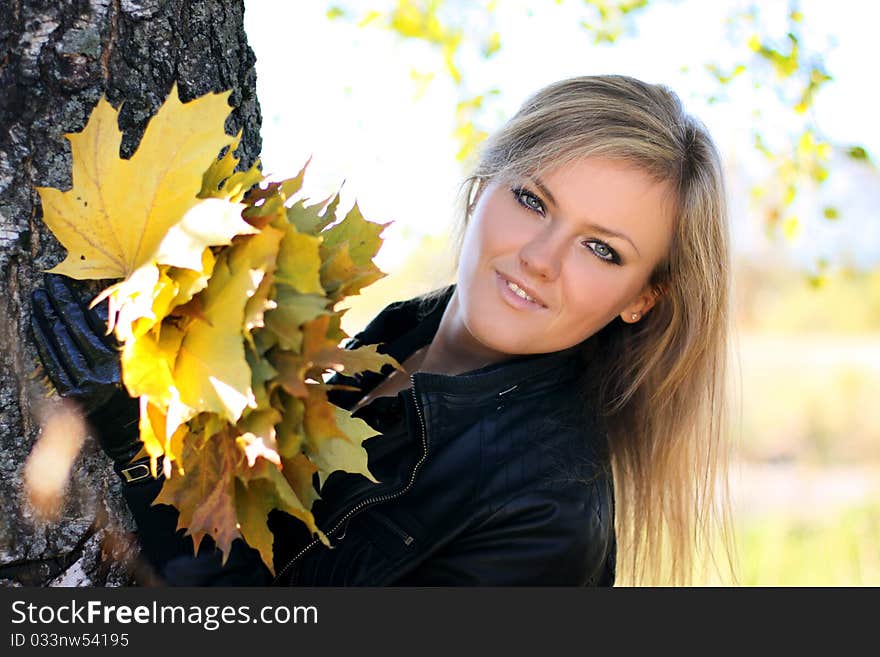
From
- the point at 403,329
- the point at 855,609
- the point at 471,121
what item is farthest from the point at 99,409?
the point at 471,121

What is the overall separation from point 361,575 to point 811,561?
3.63 metres

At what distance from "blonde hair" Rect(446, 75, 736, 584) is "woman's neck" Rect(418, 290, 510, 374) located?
0.94ft

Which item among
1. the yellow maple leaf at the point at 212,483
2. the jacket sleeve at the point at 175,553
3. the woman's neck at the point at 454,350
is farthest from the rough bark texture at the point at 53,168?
the woman's neck at the point at 454,350

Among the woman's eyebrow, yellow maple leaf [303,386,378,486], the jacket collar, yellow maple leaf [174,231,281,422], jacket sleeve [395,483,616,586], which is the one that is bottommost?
jacket sleeve [395,483,616,586]

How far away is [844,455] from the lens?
7090 mm

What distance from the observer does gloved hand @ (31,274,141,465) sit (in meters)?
1.49

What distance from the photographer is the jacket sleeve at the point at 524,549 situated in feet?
5.79

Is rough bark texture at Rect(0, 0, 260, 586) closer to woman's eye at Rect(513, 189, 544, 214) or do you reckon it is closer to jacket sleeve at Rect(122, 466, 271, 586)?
jacket sleeve at Rect(122, 466, 271, 586)

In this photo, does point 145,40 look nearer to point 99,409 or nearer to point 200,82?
point 200,82

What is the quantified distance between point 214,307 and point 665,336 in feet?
4.24

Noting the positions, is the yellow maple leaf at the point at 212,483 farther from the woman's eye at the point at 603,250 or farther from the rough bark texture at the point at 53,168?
the woman's eye at the point at 603,250

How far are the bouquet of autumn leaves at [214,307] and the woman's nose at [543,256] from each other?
58 cm

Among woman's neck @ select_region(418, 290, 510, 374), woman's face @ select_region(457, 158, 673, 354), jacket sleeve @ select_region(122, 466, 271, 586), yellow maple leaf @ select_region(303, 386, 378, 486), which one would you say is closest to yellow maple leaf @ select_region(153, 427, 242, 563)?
yellow maple leaf @ select_region(303, 386, 378, 486)

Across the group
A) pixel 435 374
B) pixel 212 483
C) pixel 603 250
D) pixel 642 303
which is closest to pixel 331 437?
pixel 212 483
